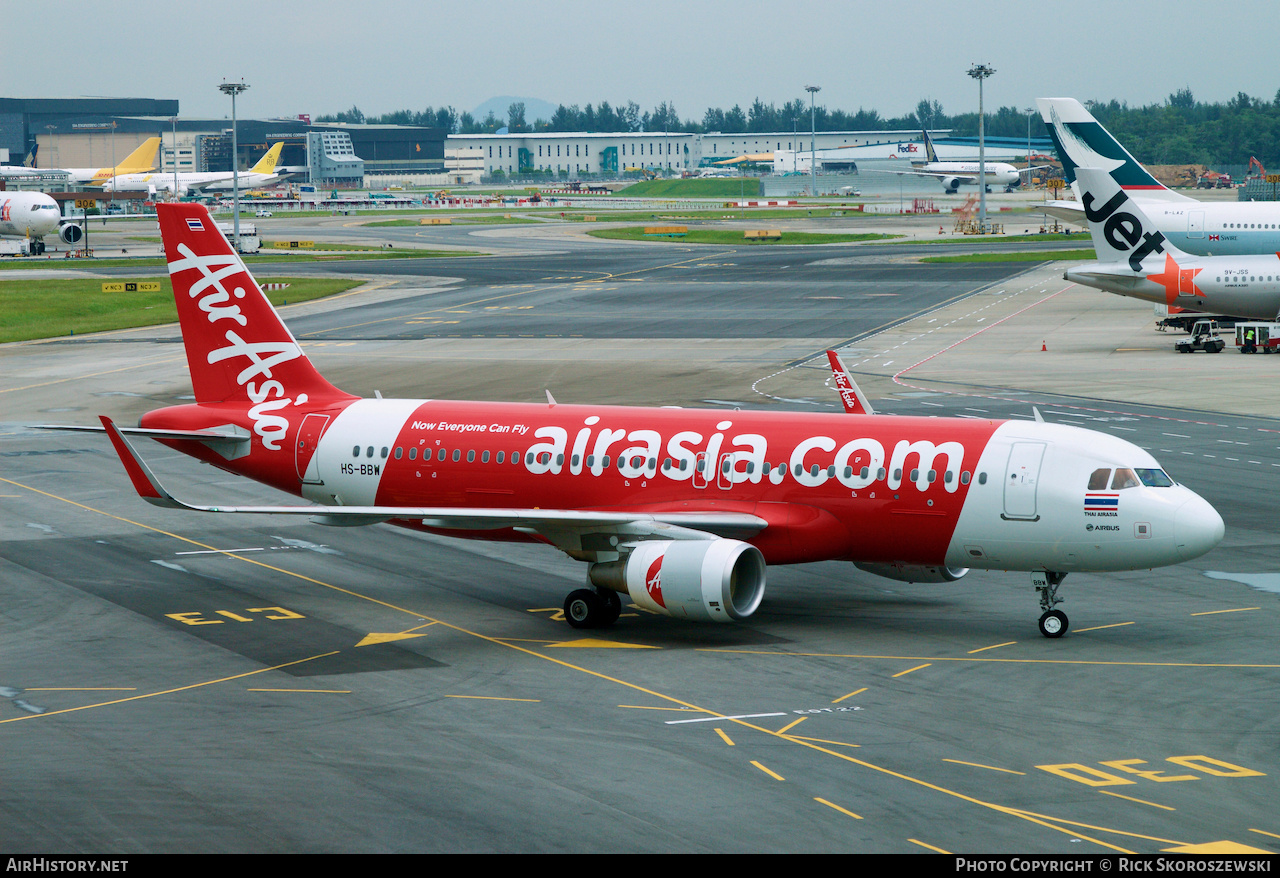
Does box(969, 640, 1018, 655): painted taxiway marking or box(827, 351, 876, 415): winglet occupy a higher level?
box(827, 351, 876, 415): winglet

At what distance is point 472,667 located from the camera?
27.3 metres

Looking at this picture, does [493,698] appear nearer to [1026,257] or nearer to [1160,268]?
[1160,268]

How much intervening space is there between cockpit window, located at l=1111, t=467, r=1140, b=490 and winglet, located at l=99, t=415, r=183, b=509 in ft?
60.8

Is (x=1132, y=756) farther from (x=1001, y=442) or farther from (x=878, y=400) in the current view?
(x=878, y=400)

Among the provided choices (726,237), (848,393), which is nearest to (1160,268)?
(848,393)

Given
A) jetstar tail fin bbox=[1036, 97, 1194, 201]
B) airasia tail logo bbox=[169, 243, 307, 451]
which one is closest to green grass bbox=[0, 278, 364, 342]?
jetstar tail fin bbox=[1036, 97, 1194, 201]

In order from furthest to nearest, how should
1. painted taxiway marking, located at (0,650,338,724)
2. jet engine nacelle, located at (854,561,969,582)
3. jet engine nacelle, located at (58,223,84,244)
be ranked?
jet engine nacelle, located at (58,223,84,244), jet engine nacelle, located at (854,561,969,582), painted taxiway marking, located at (0,650,338,724)

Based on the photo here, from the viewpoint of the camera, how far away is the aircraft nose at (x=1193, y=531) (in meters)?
27.8

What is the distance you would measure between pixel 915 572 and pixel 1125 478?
5171 millimetres

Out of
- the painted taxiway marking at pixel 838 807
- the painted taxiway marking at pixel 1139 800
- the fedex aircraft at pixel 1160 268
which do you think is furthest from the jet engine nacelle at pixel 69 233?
the painted taxiway marking at pixel 1139 800

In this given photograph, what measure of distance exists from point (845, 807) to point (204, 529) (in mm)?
27036

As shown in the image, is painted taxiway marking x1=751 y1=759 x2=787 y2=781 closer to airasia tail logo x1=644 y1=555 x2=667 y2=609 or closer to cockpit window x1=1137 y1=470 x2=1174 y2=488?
airasia tail logo x1=644 y1=555 x2=667 y2=609

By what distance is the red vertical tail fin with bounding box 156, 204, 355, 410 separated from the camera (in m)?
35.3
